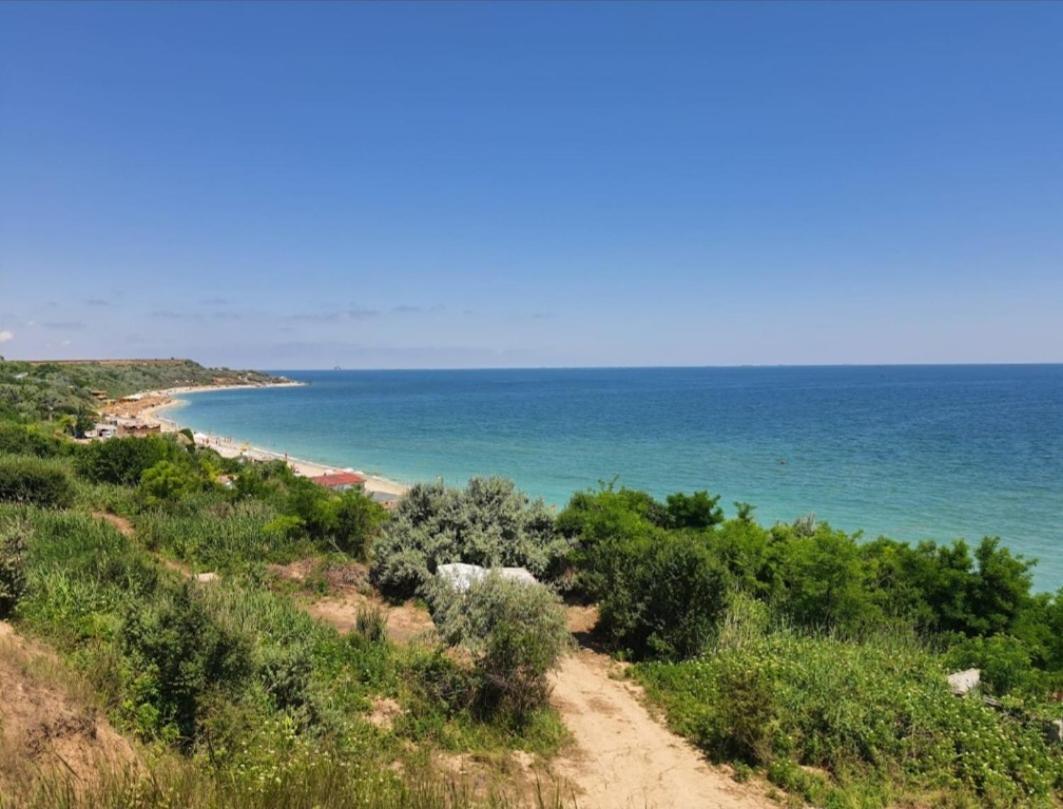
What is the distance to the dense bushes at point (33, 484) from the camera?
16734mm

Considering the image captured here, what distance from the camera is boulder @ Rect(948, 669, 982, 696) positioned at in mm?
8945

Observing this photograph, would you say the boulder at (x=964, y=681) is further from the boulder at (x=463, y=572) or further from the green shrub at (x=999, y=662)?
the boulder at (x=463, y=572)

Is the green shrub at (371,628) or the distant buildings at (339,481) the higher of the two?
A: the green shrub at (371,628)

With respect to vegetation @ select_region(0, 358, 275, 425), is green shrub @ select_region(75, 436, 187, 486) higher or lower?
lower

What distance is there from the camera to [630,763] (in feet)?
25.2

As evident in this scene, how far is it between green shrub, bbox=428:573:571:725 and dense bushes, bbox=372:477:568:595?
412 cm

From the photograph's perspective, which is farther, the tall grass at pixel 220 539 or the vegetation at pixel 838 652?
the tall grass at pixel 220 539

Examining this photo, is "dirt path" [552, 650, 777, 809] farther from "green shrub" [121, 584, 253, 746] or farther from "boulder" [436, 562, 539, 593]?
"green shrub" [121, 584, 253, 746]

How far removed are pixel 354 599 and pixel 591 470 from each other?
28.8 m

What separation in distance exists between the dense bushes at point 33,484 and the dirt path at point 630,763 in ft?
53.7

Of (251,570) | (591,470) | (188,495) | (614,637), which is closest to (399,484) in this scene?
(591,470)

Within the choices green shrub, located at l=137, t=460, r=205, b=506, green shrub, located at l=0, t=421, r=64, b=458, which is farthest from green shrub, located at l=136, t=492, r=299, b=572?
green shrub, located at l=0, t=421, r=64, b=458

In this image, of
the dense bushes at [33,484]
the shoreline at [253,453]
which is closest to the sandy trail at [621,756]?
the shoreline at [253,453]

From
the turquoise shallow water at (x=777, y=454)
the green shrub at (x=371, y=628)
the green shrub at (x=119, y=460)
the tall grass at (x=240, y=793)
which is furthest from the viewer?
the turquoise shallow water at (x=777, y=454)
